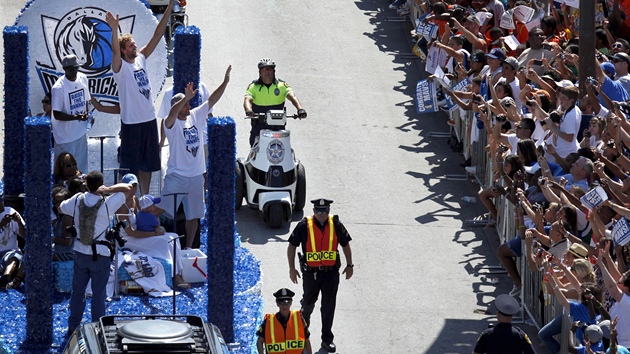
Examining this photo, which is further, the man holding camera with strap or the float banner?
the float banner

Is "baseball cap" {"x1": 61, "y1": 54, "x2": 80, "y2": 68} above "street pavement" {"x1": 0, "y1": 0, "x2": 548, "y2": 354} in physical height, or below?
above

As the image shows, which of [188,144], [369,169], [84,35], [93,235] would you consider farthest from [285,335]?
[369,169]

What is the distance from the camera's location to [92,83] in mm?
17297

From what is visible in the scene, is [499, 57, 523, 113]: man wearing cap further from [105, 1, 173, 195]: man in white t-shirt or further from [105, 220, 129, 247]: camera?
[105, 220, 129, 247]: camera

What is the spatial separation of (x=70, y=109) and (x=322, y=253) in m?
3.69

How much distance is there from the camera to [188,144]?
15586mm

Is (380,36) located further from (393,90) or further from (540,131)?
(540,131)

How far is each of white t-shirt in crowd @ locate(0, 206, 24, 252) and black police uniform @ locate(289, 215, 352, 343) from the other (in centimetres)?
312

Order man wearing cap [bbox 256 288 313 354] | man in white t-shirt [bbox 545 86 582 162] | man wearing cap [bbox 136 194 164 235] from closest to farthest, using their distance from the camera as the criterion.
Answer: man wearing cap [bbox 256 288 313 354]
man wearing cap [bbox 136 194 164 235]
man in white t-shirt [bbox 545 86 582 162]

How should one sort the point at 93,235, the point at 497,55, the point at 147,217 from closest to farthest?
1. the point at 93,235
2. the point at 147,217
3. the point at 497,55

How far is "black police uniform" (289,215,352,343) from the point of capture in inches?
563

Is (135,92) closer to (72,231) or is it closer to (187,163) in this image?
(187,163)

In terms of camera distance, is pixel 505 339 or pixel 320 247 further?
pixel 320 247

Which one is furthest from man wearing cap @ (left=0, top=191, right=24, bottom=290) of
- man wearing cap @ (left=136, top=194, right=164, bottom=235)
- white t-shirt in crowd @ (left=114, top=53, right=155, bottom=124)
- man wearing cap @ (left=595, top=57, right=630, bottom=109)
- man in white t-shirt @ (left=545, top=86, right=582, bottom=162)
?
man wearing cap @ (left=595, top=57, right=630, bottom=109)
